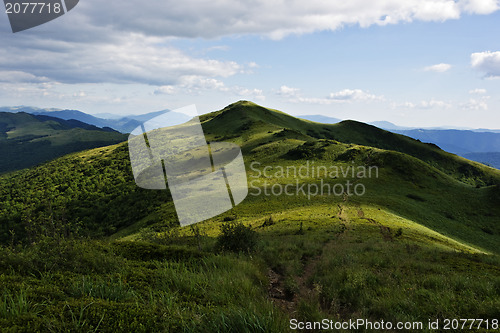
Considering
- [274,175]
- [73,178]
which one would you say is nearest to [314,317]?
[274,175]

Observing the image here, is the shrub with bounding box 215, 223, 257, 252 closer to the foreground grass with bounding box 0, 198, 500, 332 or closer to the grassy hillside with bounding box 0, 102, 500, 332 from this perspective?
the grassy hillside with bounding box 0, 102, 500, 332

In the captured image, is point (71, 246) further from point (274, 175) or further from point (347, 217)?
point (274, 175)

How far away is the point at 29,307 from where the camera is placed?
176 inches

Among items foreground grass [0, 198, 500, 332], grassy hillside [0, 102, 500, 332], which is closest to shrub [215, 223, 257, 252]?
grassy hillside [0, 102, 500, 332]

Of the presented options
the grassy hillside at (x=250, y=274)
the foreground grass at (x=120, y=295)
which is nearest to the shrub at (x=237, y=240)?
the grassy hillside at (x=250, y=274)

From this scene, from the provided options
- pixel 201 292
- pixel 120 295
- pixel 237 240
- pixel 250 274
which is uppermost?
pixel 120 295

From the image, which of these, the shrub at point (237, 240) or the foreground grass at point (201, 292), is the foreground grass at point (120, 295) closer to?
the foreground grass at point (201, 292)

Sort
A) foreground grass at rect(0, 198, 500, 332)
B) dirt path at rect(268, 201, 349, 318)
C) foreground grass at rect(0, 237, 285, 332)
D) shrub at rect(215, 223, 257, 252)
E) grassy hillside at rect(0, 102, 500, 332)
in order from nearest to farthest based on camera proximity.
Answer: foreground grass at rect(0, 237, 285, 332)
foreground grass at rect(0, 198, 500, 332)
grassy hillside at rect(0, 102, 500, 332)
dirt path at rect(268, 201, 349, 318)
shrub at rect(215, 223, 257, 252)

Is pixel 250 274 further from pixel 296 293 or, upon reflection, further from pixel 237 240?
pixel 237 240

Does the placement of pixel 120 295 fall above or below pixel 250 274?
above

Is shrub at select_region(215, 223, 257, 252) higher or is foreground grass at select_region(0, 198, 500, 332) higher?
foreground grass at select_region(0, 198, 500, 332)

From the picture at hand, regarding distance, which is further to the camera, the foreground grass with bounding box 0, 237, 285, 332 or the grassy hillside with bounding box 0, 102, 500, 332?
the grassy hillside with bounding box 0, 102, 500, 332

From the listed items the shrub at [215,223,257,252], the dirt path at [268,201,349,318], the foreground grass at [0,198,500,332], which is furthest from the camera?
the shrub at [215,223,257,252]

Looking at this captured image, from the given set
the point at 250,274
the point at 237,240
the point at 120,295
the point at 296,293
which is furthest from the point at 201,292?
the point at 237,240
